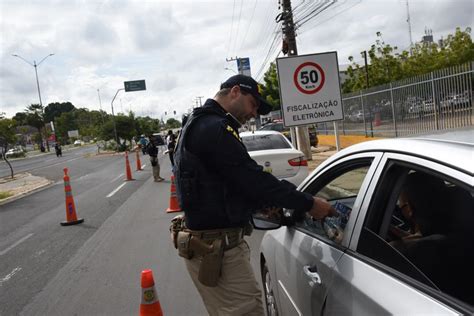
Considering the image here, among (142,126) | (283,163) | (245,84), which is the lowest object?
(283,163)

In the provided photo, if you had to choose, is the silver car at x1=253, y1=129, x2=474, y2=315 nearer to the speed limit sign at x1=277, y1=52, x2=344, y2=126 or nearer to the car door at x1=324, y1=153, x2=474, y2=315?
the car door at x1=324, y1=153, x2=474, y2=315

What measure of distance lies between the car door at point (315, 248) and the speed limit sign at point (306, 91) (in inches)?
267

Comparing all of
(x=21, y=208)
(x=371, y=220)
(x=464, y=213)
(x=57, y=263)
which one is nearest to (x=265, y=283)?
(x=371, y=220)

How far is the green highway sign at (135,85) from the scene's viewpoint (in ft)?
180

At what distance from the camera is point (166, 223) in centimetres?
855

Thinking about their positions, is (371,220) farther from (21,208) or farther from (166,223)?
(21,208)

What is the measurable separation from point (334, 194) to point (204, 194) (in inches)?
55.9

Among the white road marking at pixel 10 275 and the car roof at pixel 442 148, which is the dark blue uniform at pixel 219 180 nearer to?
the car roof at pixel 442 148

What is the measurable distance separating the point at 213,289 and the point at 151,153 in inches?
551

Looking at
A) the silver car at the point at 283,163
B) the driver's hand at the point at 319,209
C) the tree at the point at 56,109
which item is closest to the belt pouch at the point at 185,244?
the driver's hand at the point at 319,209

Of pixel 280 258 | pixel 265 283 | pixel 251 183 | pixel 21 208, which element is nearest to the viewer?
pixel 251 183

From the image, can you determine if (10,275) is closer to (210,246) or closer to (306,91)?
(210,246)

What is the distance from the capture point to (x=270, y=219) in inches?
116

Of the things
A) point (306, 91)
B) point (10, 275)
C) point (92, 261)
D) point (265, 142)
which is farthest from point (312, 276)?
point (306, 91)
